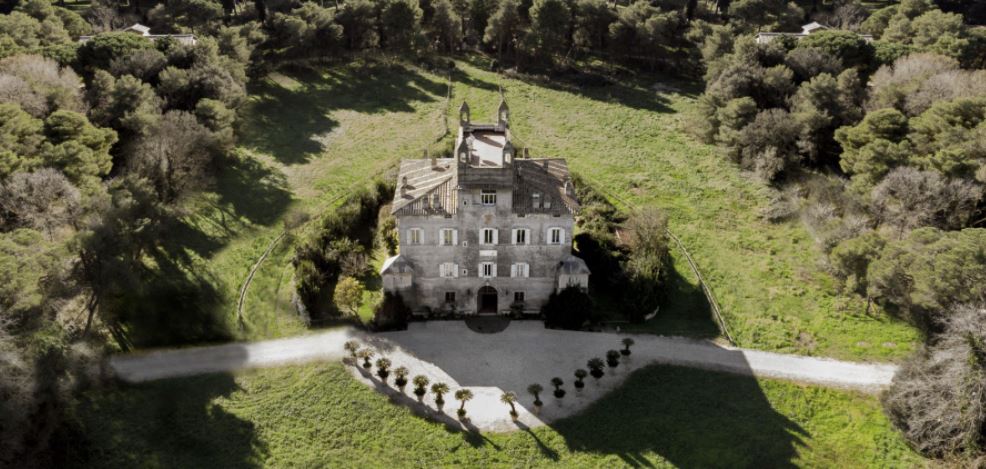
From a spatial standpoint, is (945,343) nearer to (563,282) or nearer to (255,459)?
(563,282)

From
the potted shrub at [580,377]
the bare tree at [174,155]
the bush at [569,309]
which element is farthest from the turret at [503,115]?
the bare tree at [174,155]

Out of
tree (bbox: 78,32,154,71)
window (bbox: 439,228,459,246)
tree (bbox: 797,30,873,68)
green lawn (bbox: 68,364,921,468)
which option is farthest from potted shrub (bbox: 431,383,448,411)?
tree (bbox: 797,30,873,68)

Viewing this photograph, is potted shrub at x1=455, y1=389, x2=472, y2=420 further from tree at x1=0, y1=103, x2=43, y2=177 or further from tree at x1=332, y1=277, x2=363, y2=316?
tree at x1=0, y1=103, x2=43, y2=177

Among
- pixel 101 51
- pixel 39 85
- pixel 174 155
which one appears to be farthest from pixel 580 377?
pixel 101 51

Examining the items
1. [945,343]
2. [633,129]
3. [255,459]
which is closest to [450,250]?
[255,459]

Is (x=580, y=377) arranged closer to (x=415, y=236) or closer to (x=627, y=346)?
(x=627, y=346)

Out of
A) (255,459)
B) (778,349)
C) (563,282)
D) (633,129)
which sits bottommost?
(255,459)
